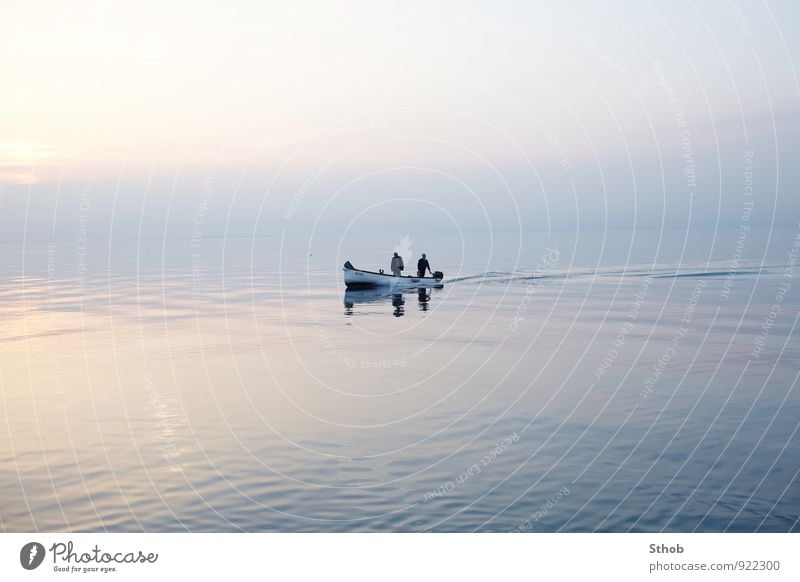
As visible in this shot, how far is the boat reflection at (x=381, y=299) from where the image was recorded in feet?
181

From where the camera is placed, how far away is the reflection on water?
55.1 metres

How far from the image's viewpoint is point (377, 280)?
69062mm

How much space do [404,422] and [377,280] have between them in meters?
46.6

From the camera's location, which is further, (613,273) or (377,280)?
(613,273)

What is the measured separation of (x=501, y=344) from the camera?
3762cm

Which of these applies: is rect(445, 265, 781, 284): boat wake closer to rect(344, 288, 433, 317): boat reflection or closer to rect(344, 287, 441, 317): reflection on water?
rect(344, 287, 441, 317): reflection on water

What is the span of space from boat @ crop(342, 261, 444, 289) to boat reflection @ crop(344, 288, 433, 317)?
0.53 metres

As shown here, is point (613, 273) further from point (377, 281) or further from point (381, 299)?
point (381, 299)

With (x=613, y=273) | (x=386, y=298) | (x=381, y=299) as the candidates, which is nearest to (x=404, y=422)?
(x=381, y=299)

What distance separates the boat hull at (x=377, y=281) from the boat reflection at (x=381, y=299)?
498 mm

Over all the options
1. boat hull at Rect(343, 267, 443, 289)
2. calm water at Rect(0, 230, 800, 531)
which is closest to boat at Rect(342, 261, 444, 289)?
boat hull at Rect(343, 267, 443, 289)

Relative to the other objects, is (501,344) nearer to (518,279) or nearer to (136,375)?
(136,375)

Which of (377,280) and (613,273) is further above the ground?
(613,273)
